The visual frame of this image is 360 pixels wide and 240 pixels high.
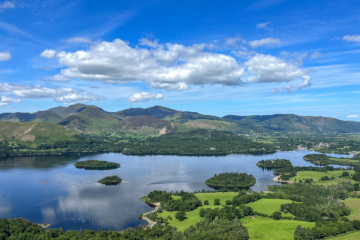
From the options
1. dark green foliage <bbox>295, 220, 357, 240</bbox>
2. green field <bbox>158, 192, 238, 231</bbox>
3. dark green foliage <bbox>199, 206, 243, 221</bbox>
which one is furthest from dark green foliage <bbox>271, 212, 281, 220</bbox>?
green field <bbox>158, 192, 238, 231</bbox>

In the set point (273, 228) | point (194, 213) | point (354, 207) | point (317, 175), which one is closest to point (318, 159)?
point (317, 175)

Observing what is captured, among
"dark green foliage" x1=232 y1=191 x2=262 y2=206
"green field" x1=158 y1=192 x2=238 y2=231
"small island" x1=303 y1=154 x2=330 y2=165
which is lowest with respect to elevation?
"green field" x1=158 y1=192 x2=238 y2=231

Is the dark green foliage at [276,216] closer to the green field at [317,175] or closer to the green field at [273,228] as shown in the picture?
the green field at [273,228]

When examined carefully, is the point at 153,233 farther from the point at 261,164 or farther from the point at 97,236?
the point at 261,164

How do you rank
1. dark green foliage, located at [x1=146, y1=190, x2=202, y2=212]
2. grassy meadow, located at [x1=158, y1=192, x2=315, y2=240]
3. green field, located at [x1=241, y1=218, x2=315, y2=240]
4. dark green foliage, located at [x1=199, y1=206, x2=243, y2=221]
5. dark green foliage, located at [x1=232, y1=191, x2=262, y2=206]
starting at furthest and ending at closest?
1. dark green foliage, located at [x1=232, y1=191, x2=262, y2=206]
2. dark green foliage, located at [x1=146, y1=190, x2=202, y2=212]
3. dark green foliage, located at [x1=199, y1=206, x2=243, y2=221]
4. grassy meadow, located at [x1=158, y1=192, x2=315, y2=240]
5. green field, located at [x1=241, y1=218, x2=315, y2=240]

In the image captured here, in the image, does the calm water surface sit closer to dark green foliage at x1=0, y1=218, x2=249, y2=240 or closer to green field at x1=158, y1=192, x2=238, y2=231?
green field at x1=158, y1=192, x2=238, y2=231

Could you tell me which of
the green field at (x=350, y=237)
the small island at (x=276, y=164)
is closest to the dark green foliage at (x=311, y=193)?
the green field at (x=350, y=237)
